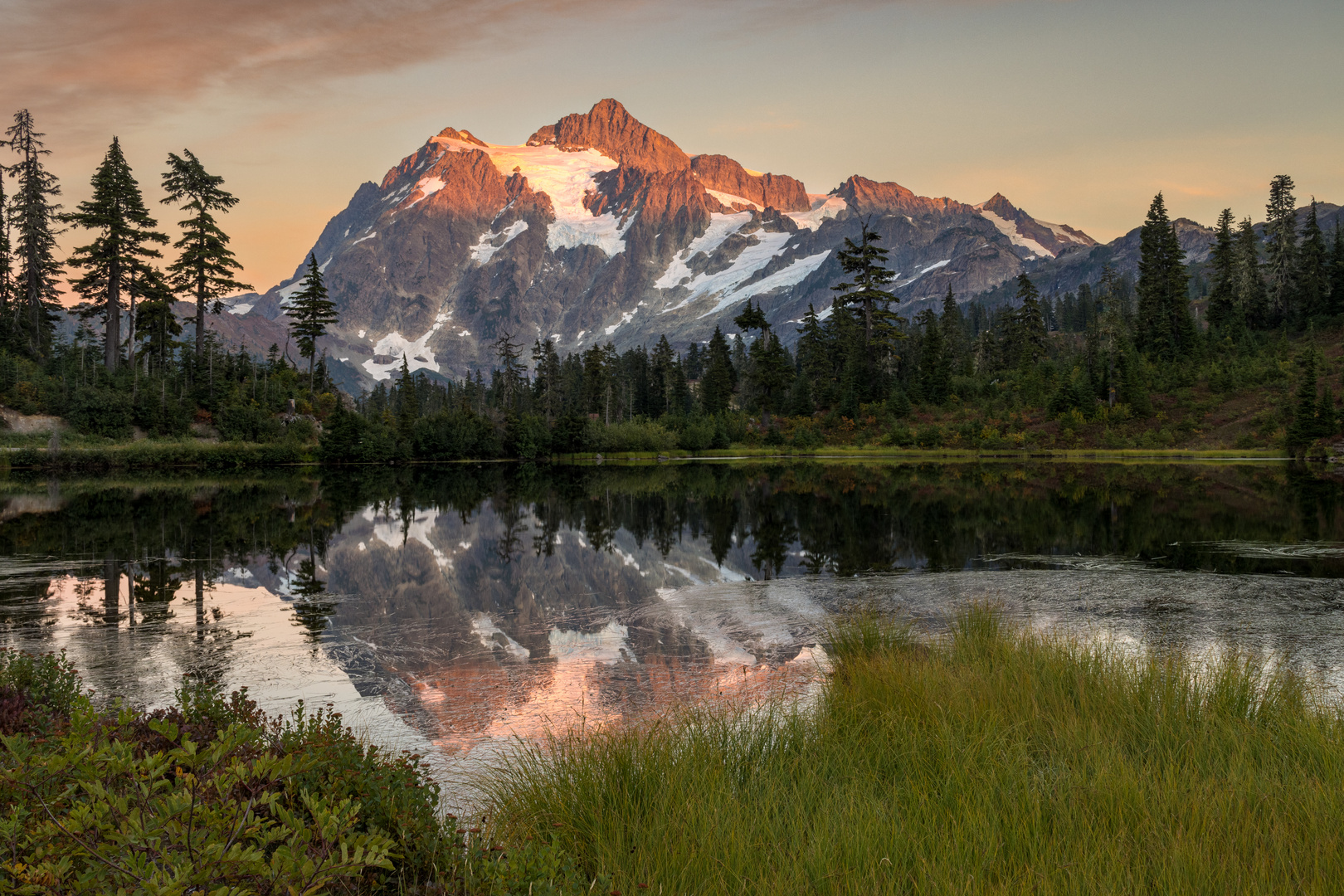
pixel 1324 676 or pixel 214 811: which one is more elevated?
pixel 214 811

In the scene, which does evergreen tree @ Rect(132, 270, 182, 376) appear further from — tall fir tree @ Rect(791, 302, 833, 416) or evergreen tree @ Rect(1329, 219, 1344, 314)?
evergreen tree @ Rect(1329, 219, 1344, 314)

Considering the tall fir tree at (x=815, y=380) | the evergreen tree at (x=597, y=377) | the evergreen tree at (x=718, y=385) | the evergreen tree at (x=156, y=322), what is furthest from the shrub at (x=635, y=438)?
the evergreen tree at (x=156, y=322)

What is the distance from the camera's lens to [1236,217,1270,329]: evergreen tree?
79.1 m

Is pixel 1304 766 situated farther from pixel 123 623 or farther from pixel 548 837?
pixel 123 623

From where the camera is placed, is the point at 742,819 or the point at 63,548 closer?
the point at 742,819

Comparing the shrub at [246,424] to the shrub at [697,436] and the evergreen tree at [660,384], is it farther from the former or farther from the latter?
the evergreen tree at [660,384]

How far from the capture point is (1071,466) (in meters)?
53.4

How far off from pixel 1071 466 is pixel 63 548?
176 feet

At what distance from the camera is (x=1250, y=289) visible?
3135 inches

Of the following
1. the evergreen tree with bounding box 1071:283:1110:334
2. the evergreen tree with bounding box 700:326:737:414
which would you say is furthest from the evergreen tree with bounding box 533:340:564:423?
the evergreen tree with bounding box 1071:283:1110:334

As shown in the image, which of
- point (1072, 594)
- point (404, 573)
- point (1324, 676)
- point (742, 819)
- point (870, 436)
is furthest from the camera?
point (870, 436)

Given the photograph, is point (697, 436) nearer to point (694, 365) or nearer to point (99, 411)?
point (99, 411)

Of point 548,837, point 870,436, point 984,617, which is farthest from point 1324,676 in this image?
point 870,436

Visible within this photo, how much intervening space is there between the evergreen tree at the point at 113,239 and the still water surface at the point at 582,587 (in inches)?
1321
